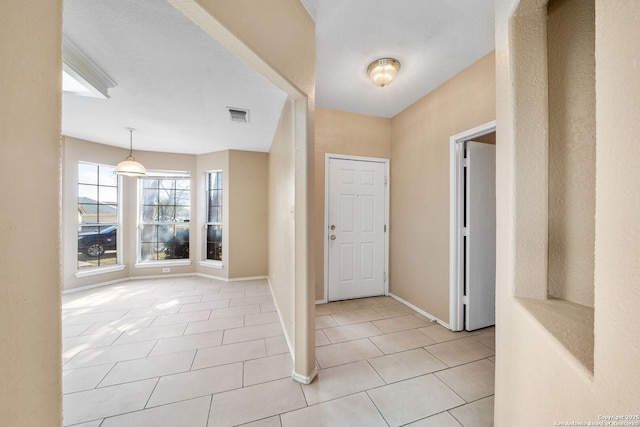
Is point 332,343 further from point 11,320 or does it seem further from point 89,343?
point 89,343

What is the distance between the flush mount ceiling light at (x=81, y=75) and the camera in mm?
1642

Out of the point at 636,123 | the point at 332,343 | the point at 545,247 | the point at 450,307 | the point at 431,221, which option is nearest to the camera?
the point at 636,123

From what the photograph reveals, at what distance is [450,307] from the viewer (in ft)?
7.98

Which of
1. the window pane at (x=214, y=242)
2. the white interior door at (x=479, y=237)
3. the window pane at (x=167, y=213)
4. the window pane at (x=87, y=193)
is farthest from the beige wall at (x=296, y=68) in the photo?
the window pane at (x=87, y=193)

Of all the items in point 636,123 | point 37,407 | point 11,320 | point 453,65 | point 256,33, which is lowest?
point 37,407

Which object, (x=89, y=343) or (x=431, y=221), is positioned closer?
(x=89, y=343)

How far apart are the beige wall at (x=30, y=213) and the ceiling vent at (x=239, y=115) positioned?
2.28 metres

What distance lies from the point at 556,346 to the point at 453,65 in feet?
8.19

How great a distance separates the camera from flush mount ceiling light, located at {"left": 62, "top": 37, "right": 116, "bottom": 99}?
1.64m

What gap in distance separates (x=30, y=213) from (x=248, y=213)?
4.05 metres

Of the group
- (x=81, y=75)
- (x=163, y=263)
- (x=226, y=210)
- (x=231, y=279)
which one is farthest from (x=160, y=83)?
(x=163, y=263)

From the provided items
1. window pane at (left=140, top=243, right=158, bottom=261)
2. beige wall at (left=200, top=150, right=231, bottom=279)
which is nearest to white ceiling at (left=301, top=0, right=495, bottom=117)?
beige wall at (left=200, top=150, right=231, bottom=279)

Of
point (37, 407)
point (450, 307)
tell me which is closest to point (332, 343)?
point (450, 307)

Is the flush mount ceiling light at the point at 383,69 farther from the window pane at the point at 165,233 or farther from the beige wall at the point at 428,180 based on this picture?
the window pane at the point at 165,233
